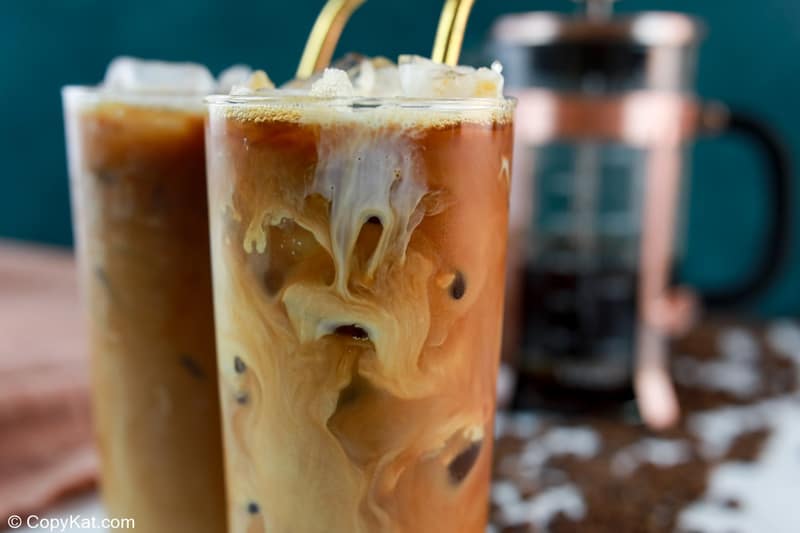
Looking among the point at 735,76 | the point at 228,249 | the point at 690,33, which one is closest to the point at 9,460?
the point at 228,249

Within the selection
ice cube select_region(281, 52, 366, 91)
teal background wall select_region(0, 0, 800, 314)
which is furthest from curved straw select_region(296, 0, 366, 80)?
teal background wall select_region(0, 0, 800, 314)

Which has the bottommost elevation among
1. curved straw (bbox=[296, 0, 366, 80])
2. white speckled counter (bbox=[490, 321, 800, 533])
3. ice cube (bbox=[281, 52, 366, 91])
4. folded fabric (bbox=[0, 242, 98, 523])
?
white speckled counter (bbox=[490, 321, 800, 533])

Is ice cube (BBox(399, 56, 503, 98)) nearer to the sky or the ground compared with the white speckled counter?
nearer to the sky

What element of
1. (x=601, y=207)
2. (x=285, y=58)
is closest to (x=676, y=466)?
(x=601, y=207)

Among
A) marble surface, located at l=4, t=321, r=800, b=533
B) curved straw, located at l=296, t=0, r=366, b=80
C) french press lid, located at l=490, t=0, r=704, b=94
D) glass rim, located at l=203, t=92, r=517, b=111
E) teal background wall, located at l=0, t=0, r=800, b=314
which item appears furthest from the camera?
teal background wall, located at l=0, t=0, r=800, b=314

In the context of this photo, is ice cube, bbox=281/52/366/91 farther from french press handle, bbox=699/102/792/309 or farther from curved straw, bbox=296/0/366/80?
french press handle, bbox=699/102/792/309

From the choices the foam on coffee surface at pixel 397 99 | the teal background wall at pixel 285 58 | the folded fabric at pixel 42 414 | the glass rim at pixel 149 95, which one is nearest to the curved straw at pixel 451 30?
the foam on coffee surface at pixel 397 99

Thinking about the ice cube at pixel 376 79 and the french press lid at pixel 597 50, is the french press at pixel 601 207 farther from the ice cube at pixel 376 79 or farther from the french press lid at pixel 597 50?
the ice cube at pixel 376 79

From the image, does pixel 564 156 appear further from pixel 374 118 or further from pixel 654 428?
pixel 374 118
